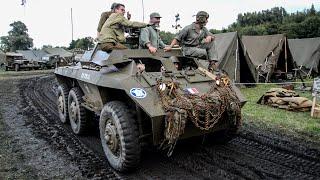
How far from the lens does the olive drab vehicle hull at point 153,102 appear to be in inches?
201

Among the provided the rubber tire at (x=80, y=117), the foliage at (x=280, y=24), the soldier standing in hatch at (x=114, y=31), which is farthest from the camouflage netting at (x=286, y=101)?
the foliage at (x=280, y=24)

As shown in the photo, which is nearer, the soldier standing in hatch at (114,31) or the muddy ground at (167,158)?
the muddy ground at (167,158)

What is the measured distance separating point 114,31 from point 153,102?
203 centimetres

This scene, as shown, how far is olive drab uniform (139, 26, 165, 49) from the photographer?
271 inches

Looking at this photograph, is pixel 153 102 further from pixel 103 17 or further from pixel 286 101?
pixel 286 101

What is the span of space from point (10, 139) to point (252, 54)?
12128 millimetres

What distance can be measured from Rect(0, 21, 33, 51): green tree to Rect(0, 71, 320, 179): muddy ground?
55.0 m

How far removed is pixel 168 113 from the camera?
5.04 meters

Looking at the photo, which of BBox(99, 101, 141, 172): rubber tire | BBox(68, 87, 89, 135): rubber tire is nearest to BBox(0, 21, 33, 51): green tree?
BBox(68, 87, 89, 135): rubber tire

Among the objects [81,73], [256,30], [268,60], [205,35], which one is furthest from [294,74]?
[256,30]

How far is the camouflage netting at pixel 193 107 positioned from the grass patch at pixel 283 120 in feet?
7.41

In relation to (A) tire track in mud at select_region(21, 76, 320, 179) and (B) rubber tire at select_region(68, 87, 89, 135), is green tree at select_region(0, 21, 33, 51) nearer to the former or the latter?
(B) rubber tire at select_region(68, 87, 89, 135)

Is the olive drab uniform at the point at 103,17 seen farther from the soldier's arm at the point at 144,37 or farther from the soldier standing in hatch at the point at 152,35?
the soldier's arm at the point at 144,37

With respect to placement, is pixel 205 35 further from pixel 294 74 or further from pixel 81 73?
pixel 294 74
